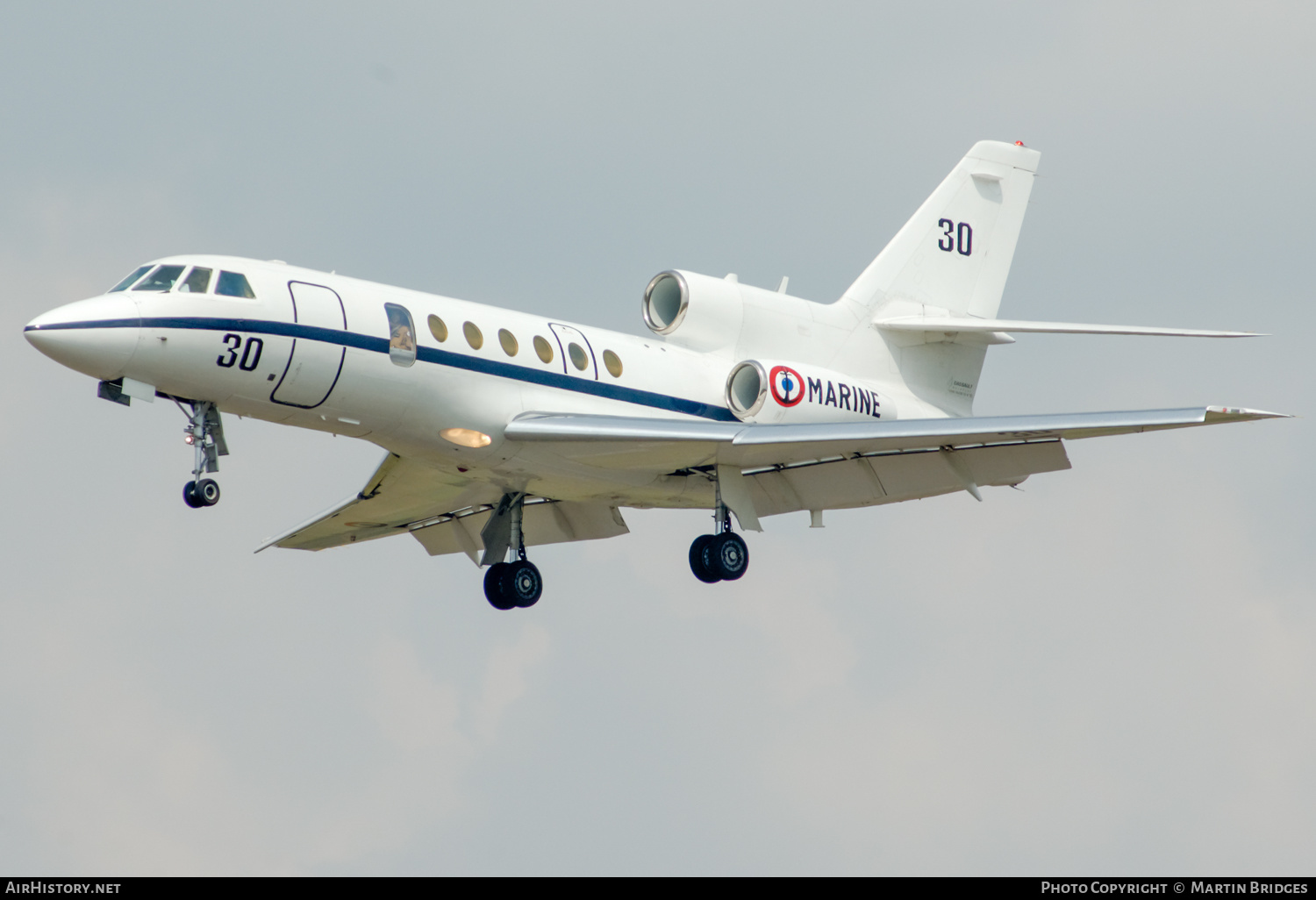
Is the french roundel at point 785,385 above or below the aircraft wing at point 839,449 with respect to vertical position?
above

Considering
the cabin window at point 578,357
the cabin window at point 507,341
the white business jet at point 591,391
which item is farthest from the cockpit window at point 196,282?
the cabin window at point 578,357

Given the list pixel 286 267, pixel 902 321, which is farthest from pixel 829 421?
pixel 286 267

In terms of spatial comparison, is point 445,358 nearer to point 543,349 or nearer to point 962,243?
point 543,349

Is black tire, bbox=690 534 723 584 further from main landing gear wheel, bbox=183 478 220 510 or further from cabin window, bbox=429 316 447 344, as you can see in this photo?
main landing gear wheel, bbox=183 478 220 510

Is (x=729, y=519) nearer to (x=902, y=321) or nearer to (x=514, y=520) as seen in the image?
(x=514, y=520)

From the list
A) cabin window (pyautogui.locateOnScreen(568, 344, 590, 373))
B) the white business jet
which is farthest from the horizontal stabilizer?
cabin window (pyautogui.locateOnScreen(568, 344, 590, 373))

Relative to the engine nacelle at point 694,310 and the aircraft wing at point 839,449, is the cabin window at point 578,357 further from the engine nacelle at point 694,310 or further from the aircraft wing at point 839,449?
the engine nacelle at point 694,310

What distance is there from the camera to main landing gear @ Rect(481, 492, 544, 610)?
24250 mm

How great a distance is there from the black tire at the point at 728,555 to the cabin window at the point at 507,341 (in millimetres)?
3544

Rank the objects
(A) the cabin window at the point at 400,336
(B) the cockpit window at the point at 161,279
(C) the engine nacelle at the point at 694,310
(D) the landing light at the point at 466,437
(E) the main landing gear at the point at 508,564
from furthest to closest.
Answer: (E) the main landing gear at the point at 508,564 → (C) the engine nacelle at the point at 694,310 → (D) the landing light at the point at 466,437 → (A) the cabin window at the point at 400,336 → (B) the cockpit window at the point at 161,279

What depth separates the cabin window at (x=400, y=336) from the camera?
806 inches

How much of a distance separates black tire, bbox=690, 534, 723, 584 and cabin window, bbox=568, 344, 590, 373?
263cm

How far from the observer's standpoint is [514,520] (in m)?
24.3

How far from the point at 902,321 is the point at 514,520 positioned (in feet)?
21.5
